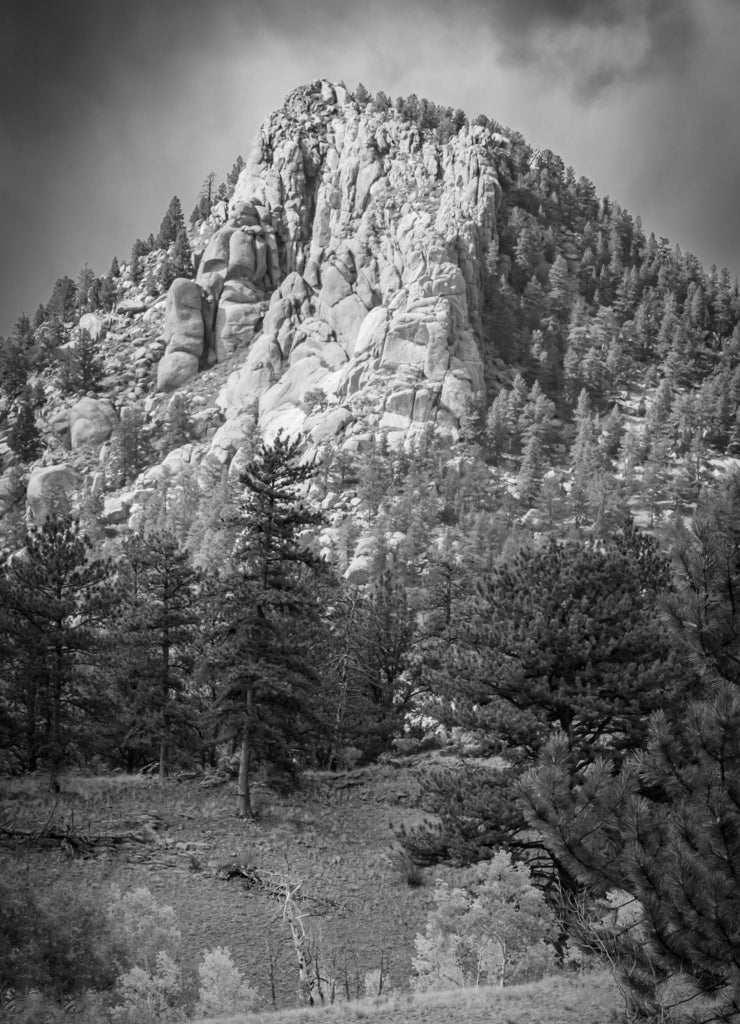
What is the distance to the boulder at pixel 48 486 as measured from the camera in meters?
95.7

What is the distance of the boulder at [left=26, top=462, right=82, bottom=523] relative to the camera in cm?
9569

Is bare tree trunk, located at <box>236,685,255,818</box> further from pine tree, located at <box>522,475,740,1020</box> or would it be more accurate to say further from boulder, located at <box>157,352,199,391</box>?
boulder, located at <box>157,352,199,391</box>

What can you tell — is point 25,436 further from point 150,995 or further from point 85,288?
point 150,995

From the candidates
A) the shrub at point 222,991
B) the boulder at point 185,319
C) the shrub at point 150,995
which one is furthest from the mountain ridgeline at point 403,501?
the shrub at point 150,995

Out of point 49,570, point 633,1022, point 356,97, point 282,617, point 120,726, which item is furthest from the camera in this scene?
point 356,97

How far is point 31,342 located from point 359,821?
440 feet

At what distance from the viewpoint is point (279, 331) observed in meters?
112

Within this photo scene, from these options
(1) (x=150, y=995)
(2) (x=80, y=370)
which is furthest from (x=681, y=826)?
(2) (x=80, y=370)

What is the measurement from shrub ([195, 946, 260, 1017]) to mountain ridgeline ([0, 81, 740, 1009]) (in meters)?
3.41

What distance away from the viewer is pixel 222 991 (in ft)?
32.8

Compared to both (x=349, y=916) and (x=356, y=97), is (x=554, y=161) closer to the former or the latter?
(x=356, y=97)

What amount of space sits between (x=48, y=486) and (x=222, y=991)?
100 m

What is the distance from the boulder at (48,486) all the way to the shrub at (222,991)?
92115 mm

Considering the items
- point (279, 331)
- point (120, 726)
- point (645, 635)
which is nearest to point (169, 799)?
point (120, 726)
